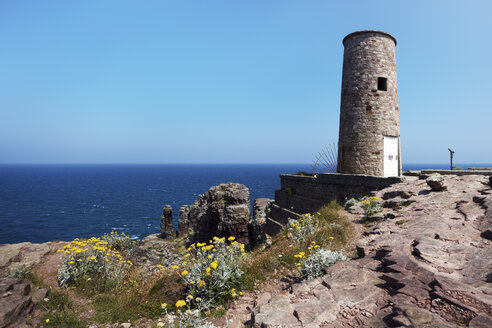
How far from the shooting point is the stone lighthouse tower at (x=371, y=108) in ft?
54.5

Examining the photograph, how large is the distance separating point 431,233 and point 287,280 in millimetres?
4076

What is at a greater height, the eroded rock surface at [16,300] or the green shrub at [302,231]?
the green shrub at [302,231]

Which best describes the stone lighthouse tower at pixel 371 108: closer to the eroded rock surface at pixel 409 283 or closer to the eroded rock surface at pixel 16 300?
the eroded rock surface at pixel 409 283

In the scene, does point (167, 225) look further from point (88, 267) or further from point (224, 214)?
point (88, 267)

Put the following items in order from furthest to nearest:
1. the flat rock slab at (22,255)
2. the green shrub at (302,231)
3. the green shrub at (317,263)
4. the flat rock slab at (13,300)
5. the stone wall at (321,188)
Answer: the stone wall at (321,188) < the flat rock slab at (22,255) < the green shrub at (302,231) < the green shrub at (317,263) < the flat rock slab at (13,300)

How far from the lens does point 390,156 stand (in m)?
16.9

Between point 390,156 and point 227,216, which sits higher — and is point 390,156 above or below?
above

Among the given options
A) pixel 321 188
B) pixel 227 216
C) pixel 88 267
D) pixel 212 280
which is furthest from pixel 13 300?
pixel 227 216

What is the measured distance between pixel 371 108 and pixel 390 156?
340 cm

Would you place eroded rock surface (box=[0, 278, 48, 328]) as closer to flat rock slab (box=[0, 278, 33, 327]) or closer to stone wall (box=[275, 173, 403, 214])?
flat rock slab (box=[0, 278, 33, 327])

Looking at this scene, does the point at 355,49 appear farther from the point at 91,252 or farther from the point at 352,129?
the point at 91,252

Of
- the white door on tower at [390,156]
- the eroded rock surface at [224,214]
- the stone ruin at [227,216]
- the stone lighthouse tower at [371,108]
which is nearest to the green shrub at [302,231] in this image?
the stone lighthouse tower at [371,108]

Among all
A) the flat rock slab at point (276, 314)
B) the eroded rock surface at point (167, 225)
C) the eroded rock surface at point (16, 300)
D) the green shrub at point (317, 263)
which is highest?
the green shrub at point (317, 263)

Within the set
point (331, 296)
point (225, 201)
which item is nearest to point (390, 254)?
point (331, 296)
